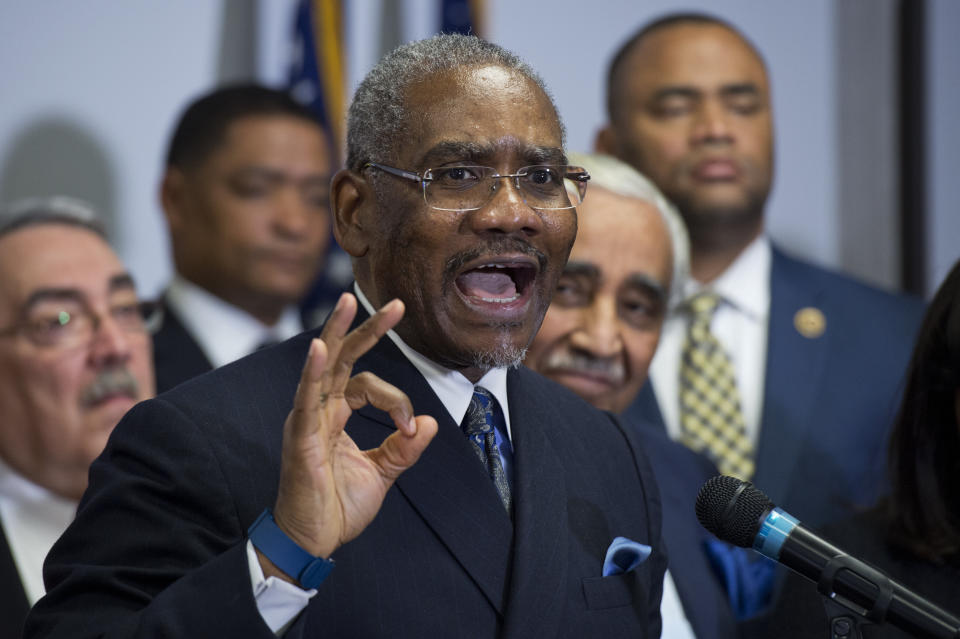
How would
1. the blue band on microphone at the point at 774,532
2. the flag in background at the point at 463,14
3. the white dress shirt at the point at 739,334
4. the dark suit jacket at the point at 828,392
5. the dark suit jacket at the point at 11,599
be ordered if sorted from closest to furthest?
1. the blue band on microphone at the point at 774,532
2. the dark suit jacket at the point at 11,599
3. the dark suit jacket at the point at 828,392
4. the white dress shirt at the point at 739,334
5. the flag in background at the point at 463,14

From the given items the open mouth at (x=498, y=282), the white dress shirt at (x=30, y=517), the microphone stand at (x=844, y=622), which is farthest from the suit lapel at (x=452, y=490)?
the white dress shirt at (x=30, y=517)

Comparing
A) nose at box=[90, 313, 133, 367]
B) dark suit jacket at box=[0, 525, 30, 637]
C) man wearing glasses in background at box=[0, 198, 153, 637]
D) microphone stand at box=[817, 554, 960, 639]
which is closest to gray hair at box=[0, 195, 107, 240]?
man wearing glasses in background at box=[0, 198, 153, 637]

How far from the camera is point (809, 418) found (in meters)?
3.04

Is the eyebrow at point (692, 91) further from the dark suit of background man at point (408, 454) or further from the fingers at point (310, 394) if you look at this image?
the fingers at point (310, 394)

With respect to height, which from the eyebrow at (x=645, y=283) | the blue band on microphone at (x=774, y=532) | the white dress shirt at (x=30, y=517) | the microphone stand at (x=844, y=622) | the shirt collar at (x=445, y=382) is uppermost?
the shirt collar at (x=445, y=382)

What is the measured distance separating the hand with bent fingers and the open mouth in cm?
32

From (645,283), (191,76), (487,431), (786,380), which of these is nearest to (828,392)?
(786,380)

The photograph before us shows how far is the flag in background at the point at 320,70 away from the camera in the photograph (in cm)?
395

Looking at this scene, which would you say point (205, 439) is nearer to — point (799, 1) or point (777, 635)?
point (777, 635)

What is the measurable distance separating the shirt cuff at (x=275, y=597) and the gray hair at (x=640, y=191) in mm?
1512

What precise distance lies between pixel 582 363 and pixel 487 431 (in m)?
0.86

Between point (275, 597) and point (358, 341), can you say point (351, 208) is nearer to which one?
point (358, 341)

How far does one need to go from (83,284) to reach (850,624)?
1887 mm

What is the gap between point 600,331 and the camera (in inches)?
100.0
